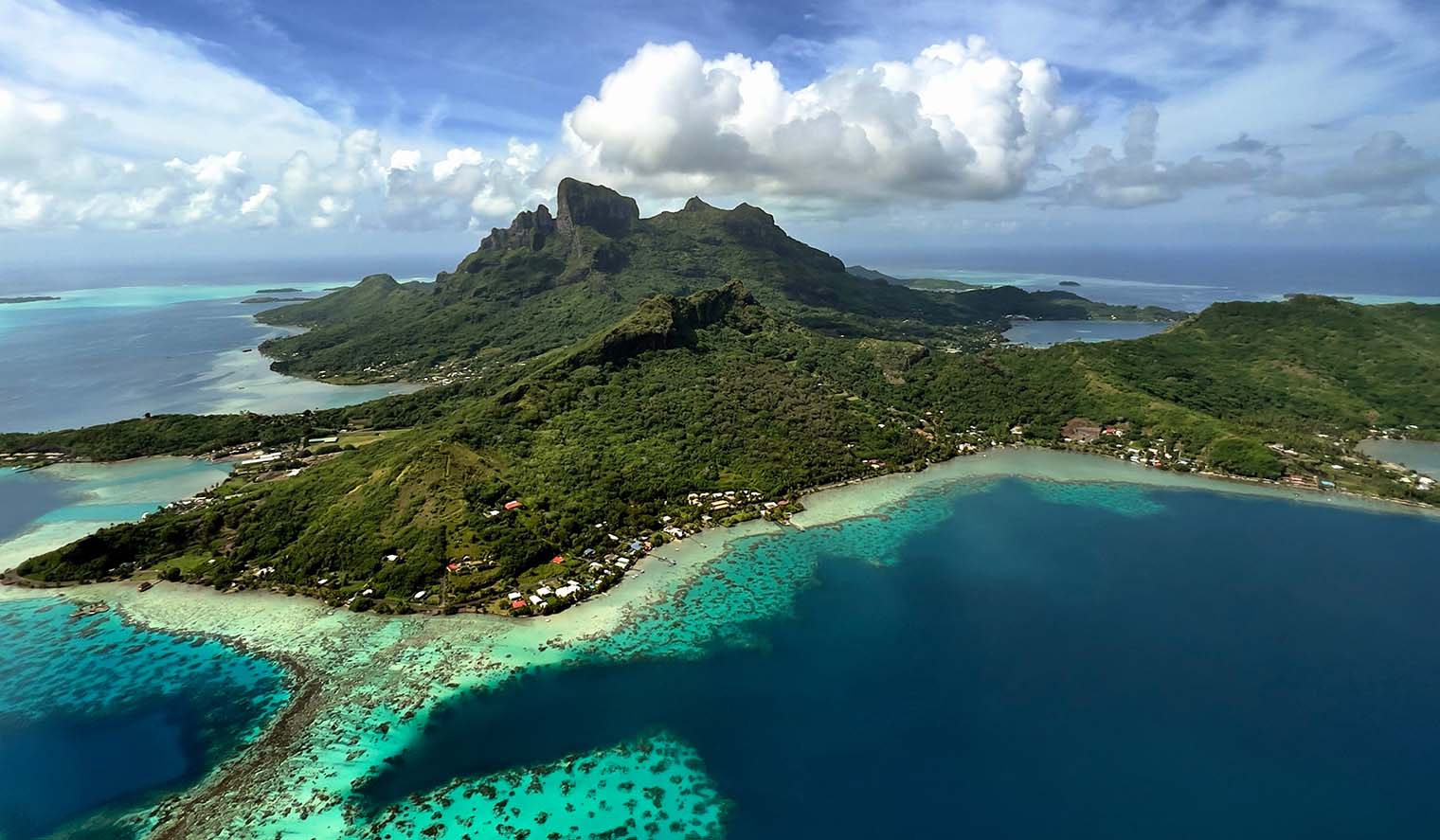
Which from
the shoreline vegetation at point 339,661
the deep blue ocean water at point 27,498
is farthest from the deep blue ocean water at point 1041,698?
the deep blue ocean water at point 27,498

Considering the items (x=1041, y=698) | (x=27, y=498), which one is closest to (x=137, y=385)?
(x=27, y=498)

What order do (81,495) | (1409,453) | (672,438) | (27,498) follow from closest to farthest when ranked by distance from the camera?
(27,498), (81,495), (672,438), (1409,453)

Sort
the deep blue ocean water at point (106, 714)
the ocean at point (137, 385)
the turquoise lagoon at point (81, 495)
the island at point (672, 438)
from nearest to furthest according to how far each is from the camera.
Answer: the deep blue ocean water at point (106, 714) → the island at point (672, 438) → the turquoise lagoon at point (81, 495) → the ocean at point (137, 385)

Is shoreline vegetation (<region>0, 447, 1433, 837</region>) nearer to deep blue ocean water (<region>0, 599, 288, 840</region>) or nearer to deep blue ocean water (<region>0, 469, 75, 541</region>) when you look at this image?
deep blue ocean water (<region>0, 599, 288, 840</region>)

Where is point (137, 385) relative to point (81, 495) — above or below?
above

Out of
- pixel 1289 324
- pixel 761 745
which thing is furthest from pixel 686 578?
pixel 1289 324

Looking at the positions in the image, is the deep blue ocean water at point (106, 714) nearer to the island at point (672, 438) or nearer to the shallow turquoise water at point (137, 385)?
the island at point (672, 438)

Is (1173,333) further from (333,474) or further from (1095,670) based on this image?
(333,474)

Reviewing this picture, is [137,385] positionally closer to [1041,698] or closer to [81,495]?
[81,495]
